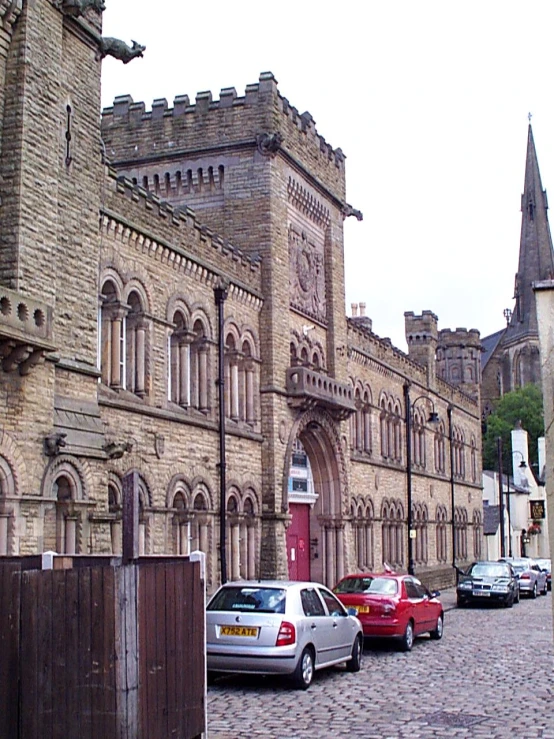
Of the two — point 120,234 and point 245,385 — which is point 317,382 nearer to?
point 245,385

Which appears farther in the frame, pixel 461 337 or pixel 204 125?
pixel 461 337

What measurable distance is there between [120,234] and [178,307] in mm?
2814

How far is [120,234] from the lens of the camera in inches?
823

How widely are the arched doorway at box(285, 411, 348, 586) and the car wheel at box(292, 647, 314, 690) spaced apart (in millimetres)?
14815

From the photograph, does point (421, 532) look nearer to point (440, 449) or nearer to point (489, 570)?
point (440, 449)

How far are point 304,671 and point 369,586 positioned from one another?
6.37m

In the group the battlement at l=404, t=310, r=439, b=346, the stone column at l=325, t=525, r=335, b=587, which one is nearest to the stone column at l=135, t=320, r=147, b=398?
the stone column at l=325, t=525, r=335, b=587

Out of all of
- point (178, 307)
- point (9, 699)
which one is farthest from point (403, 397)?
point (9, 699)

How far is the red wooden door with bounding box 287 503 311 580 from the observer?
98.5 feet

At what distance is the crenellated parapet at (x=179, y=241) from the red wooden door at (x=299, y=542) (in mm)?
6697

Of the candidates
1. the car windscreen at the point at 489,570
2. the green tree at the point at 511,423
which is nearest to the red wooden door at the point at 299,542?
the car windscreen at the point at 489,570

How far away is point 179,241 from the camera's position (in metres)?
23.5

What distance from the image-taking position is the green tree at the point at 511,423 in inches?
4060

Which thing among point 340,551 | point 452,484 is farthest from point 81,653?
point 452,484
